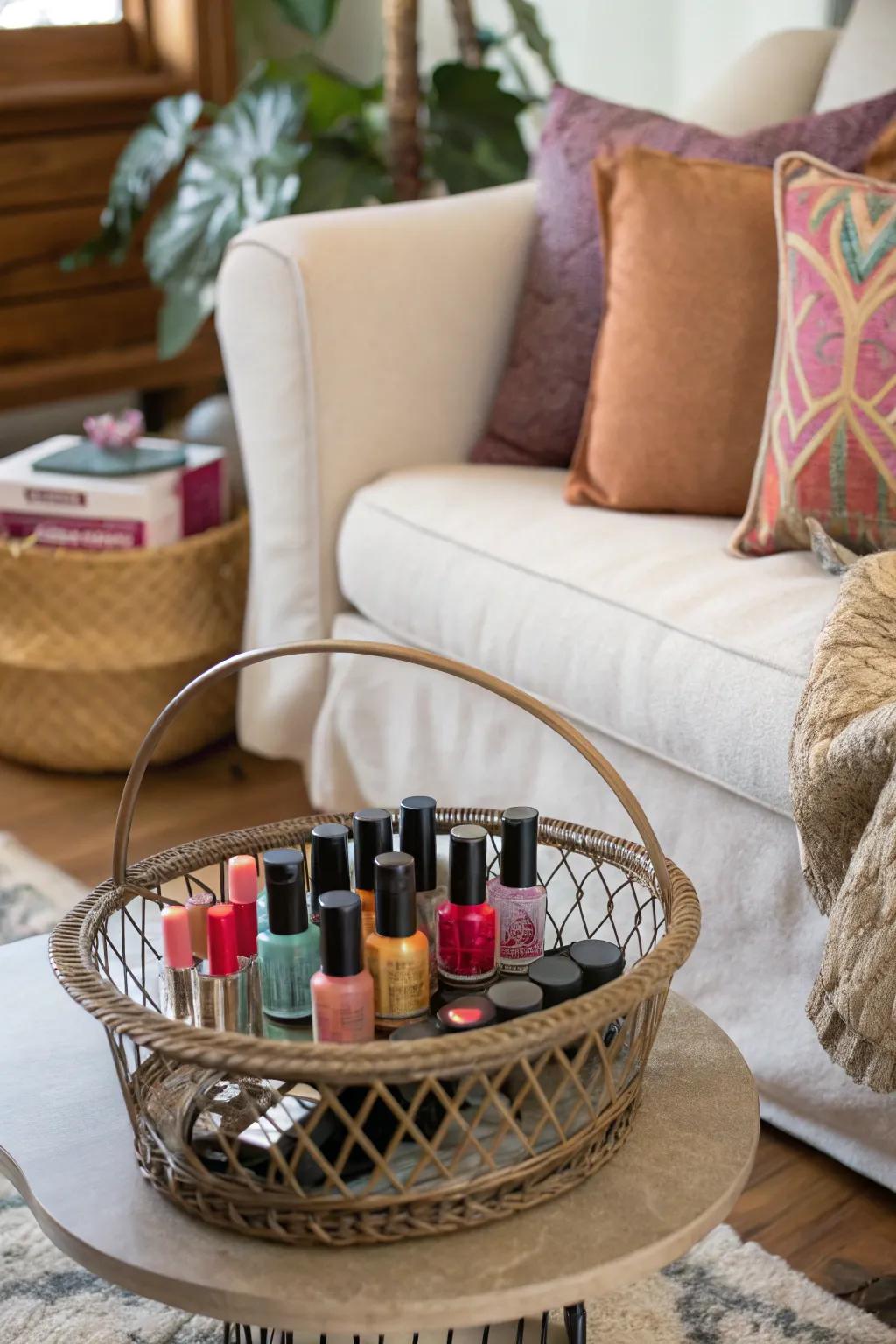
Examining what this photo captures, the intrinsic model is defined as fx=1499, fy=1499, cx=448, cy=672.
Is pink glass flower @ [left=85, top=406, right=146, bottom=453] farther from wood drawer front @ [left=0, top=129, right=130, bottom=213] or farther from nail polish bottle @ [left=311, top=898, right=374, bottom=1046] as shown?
nail polish bottle @ [left=311, top=898, right=374, bottom=1046]

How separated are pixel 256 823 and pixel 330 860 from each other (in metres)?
1.07

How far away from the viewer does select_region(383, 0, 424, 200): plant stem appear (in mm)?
2197

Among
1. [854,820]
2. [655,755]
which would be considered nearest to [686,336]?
[655,755]

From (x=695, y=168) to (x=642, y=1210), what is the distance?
1.18 m

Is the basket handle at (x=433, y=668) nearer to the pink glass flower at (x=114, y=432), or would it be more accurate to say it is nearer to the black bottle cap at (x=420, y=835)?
the black bottle cap at (x=420, y=835)

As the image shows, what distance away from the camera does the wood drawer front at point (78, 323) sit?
257 centimetres

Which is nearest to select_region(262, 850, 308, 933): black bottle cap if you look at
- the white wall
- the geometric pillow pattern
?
the geometric pillow pattern

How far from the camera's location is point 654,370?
1.56 m

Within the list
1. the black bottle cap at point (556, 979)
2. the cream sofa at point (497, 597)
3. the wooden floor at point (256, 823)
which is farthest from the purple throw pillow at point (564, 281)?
the black bottle cap at point (556, 979)

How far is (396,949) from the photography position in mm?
796

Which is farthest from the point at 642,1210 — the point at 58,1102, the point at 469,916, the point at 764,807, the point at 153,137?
the point at 153,137

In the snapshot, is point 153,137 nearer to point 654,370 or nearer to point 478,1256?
point 654,370

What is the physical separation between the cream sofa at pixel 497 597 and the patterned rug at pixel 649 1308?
156mm

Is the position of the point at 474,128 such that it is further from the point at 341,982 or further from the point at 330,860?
the point at 341,982
